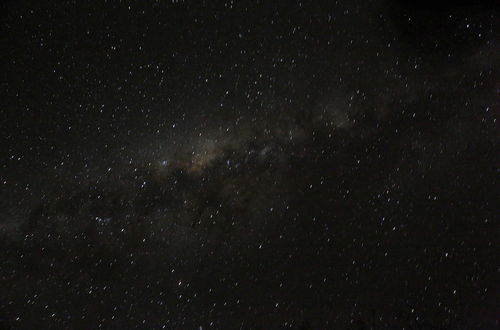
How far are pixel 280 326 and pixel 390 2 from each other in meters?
10.5

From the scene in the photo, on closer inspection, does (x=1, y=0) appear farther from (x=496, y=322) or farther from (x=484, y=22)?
(x=496, y=322)

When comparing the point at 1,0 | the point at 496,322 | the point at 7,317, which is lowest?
the point at 496,322

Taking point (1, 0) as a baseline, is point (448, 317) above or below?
below

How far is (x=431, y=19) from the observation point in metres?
2.80

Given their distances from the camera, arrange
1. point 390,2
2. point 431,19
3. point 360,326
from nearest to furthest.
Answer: point 390,2 → point 431,19 → point 360,326

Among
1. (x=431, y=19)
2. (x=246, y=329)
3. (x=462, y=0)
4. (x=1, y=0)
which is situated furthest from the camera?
(x=246, y=329)

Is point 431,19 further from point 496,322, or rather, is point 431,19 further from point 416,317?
point 416,317

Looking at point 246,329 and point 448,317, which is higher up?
point 246,329

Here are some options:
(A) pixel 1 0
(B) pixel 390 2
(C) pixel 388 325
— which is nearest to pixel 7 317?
(A) pixel 1 0

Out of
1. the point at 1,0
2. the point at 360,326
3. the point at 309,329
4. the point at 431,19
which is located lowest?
the point at 360,326

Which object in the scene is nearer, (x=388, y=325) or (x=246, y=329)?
(x=246, y=329)

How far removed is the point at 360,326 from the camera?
11.1m

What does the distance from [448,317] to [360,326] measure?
7.31 ft

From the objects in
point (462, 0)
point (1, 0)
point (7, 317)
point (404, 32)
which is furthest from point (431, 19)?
point (7, 317)
